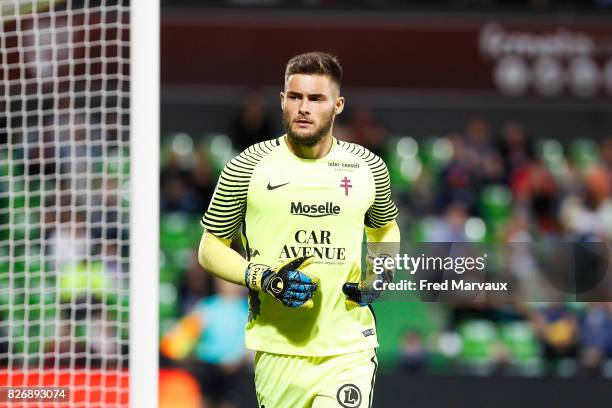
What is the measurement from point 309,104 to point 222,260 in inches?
31.5

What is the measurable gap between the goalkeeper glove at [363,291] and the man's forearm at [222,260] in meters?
0.47

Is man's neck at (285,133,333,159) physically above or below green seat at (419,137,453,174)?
below

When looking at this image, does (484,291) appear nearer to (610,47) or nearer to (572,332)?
(572,332)

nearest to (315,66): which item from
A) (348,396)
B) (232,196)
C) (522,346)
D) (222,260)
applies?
(232,196)

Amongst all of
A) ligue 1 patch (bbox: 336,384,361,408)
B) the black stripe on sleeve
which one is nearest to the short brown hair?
the black stripe on sleeve

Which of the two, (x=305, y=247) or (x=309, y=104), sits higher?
(x=309, y=104)

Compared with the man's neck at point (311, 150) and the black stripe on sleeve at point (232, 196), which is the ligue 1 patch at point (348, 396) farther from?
the man's neck at point (311, 150)

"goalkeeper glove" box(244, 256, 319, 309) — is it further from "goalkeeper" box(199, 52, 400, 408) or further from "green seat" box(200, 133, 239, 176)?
"green seat" box(200, 133, 239, 176)

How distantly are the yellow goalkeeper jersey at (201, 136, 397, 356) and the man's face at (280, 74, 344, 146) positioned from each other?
0.49 feet

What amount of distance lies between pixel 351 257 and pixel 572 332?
18.3ft

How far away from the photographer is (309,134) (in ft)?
17.9

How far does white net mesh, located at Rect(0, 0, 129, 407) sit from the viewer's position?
23.1ft

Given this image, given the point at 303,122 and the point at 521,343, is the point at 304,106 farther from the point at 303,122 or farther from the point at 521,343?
the point at 521,343

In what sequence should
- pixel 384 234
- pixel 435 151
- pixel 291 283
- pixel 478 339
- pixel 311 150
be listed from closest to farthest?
pixel 291 283, pixel 311 150, pixel 384 234, pixel 478 339, pixel 435 151
